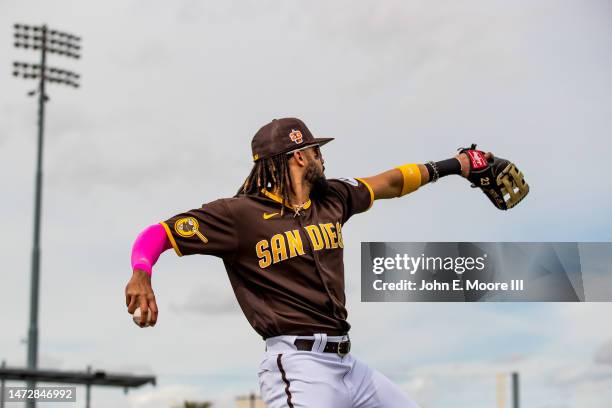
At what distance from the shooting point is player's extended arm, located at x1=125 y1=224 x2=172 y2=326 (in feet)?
15.6

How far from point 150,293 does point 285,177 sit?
4.22 feet

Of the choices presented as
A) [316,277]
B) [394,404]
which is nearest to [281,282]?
[316,277]

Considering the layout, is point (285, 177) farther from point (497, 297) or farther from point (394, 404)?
point (497, 297)

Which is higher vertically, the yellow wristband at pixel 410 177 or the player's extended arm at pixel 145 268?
the yellow wristband at pixel 410 177

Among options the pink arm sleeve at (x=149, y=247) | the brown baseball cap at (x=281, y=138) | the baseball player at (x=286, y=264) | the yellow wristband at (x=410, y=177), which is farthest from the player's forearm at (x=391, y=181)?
the pink arm sleeve at (x=149, y=247)

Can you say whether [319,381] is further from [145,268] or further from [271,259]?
[145,268]

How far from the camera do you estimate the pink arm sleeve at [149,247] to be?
16.5ft

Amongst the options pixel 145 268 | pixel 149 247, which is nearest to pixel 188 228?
pixel 149 247

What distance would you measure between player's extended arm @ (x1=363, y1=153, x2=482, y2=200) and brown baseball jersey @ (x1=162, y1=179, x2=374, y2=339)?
93 cm

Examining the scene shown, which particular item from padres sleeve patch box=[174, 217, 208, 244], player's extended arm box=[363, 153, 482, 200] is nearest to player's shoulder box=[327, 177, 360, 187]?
player's extended arm box=[363, 153, 482, 200]

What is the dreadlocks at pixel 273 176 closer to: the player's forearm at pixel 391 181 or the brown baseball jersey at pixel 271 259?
the brown baseball jersey at pixel 271 259

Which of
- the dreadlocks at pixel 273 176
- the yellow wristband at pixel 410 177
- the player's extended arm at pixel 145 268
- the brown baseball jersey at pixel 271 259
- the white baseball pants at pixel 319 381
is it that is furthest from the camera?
the yellow wristband at pixel 410 177

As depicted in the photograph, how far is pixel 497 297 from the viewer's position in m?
11.8

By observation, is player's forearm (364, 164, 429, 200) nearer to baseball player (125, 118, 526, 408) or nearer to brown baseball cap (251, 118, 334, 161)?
baseball player (125, 118, 526, 408)
